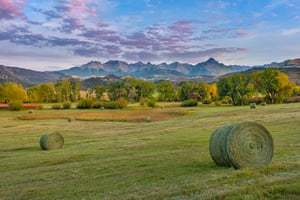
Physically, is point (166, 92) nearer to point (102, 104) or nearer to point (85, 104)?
point (102, 104)

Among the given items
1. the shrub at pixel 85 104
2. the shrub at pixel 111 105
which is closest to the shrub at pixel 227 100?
the shrub at pixel 111 105

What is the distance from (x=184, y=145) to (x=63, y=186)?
892 cm

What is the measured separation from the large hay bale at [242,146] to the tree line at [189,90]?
2752 inches

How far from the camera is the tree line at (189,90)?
77.2 m

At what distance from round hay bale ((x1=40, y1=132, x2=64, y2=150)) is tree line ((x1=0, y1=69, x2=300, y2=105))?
211ft

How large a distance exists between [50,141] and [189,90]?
90.9 metres

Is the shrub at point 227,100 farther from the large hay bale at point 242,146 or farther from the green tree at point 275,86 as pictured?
the large hay bale at point 242,146

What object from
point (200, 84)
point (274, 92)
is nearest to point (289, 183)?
point (274, 92)

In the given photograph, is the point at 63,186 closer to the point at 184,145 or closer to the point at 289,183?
the point at 289,183

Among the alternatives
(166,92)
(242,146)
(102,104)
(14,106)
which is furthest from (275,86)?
(242,146)

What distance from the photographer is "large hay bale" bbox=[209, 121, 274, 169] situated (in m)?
10.1

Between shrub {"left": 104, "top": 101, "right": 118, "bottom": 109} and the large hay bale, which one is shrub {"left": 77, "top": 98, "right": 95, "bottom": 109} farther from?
the large hay bale

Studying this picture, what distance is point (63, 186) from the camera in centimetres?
989

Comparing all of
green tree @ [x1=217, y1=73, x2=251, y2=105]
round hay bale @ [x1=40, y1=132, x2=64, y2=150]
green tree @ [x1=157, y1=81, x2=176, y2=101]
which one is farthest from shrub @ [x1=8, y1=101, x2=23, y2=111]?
round hay bale @ [x1=40, y1=132, x2=64, y2=150]
